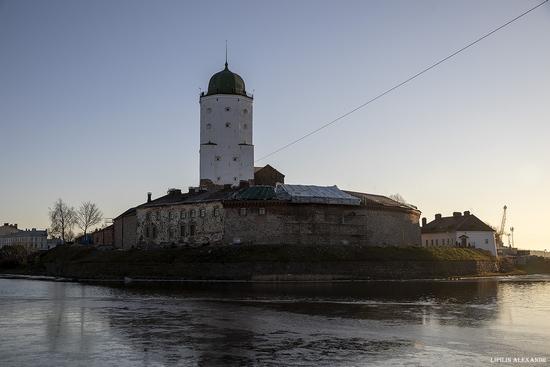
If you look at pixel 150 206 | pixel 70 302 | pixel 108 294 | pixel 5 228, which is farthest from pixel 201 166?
pixel 5 228

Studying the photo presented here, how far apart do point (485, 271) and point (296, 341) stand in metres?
58.1

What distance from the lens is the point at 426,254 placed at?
66.9 m

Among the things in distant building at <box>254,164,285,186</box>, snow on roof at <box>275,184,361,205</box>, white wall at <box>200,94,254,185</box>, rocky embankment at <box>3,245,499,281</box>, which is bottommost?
rocky embankment at <box>3,245,499,281</box>

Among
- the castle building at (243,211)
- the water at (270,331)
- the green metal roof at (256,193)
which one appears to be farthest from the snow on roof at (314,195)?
the water at (270,331)

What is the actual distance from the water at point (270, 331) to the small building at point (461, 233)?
56929 mm

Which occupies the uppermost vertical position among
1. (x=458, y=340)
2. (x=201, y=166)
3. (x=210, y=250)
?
(x=201, y=166)

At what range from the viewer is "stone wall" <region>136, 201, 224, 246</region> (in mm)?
66062

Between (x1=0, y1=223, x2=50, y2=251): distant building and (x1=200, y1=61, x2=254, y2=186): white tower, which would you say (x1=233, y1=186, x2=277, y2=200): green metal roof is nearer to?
(x1=200, y1=61, x2=254, y2=186): white tower

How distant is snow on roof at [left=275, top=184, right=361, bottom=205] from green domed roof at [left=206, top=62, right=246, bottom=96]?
21.5m

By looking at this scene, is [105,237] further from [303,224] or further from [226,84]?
[303,224]

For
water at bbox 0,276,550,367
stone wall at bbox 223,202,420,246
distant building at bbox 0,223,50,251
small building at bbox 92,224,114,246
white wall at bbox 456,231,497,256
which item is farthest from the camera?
distant building at bbox 0,223,50,251

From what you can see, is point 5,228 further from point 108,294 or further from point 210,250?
point 108,294

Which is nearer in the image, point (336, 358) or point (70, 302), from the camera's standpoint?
point (336, 358)

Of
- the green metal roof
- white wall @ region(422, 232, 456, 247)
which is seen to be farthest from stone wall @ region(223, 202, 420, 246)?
white wall @ region(422, 232, 456, 247)
